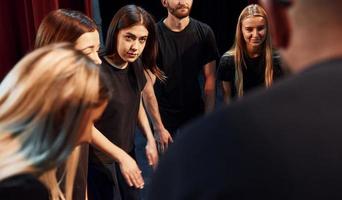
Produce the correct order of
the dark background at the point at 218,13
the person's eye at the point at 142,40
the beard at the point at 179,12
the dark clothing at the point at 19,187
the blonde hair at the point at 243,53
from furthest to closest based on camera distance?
the dark background at the point at 218,13 < the beard at the point at 179,12 < the blonde hair at the point at 243,53 < the person's eye at the point at 142,40 < the dark clothing at the point at 19,187

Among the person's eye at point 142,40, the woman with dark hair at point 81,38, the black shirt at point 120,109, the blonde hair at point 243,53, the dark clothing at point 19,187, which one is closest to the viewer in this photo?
the dark clothing at point 19,187

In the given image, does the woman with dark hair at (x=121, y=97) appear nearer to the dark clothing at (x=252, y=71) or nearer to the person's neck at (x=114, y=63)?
the person's neck at (x=114, y=63)

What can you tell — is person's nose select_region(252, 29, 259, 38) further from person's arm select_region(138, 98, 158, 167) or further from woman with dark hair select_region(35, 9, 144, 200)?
woman with dark hair select_region(35, 9, 144, 200)

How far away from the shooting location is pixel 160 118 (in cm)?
262

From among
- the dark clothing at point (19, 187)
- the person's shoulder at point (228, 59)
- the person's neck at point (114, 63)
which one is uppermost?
the dark clothing at point (19, 187)

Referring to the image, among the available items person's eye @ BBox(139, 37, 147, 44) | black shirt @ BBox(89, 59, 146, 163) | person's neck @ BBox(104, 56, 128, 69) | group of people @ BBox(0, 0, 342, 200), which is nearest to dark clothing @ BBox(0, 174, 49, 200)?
group of people @ BBox(0, 0, 342, 200)

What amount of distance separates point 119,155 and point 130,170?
7 centimetres

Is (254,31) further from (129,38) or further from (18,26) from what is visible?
(18,26)

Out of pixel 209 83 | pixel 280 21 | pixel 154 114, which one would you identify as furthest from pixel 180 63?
pixel 280 21

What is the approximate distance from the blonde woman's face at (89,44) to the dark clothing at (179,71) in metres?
0.76

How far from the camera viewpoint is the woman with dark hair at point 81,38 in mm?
1854

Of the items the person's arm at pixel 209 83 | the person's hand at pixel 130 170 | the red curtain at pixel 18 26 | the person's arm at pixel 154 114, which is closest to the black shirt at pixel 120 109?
the person's hand at pixel 130 170

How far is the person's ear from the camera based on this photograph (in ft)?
2.25

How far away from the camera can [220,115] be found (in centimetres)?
64
